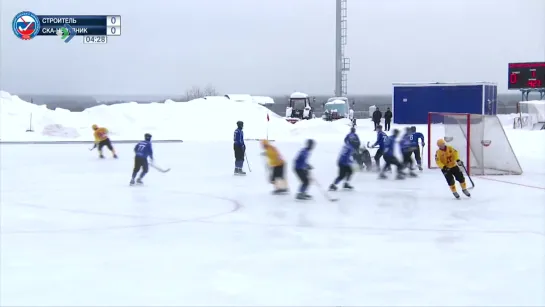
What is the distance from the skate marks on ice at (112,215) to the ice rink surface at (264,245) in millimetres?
28

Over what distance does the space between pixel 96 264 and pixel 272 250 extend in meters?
1.91

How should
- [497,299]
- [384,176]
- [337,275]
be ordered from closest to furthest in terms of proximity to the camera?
[497,299] < [337,275] < [384,176]

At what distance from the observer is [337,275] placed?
6.48 m

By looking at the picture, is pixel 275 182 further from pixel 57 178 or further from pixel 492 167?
pixel 492 167

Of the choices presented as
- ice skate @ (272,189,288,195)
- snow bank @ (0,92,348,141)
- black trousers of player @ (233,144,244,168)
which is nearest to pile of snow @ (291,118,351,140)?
snow bank @ (0,92,348,141)

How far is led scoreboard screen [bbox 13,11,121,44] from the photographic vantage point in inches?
943

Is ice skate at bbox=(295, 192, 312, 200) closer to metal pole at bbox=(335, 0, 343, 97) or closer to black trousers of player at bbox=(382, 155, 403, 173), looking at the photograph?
black trousers of player at bbox=(382, 155, 403, 173)

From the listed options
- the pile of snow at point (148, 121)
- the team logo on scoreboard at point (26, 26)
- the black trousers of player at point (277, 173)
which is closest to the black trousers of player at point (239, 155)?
the black trousers of player at point (277, 173)

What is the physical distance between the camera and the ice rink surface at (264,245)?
19.2 feet

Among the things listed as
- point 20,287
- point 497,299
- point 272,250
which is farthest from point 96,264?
point 497,299

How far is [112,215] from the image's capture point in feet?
33.5

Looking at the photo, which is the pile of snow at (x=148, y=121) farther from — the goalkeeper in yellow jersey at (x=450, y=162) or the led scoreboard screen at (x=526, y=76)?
the goalkeeper in yellow jersey at (x=450, y=162)

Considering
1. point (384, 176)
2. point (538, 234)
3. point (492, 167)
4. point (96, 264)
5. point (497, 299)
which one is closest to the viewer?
point (497, 299)

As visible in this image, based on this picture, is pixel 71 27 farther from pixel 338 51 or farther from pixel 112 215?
pixel 338 51
